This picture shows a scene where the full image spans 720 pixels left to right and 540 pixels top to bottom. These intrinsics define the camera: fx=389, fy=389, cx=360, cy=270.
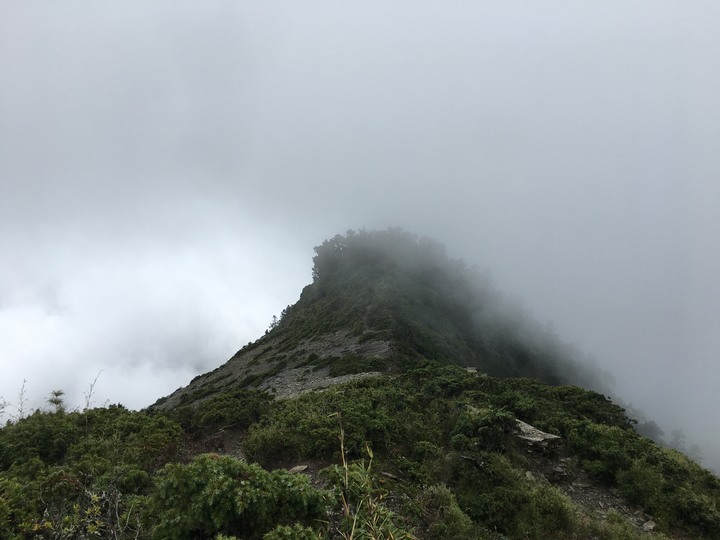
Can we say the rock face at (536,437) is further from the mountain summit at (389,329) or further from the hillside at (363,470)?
the mountain summit at (389,329)

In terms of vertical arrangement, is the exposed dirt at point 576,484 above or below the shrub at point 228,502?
below

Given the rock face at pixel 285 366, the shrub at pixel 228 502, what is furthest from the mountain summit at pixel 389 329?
the shrub at pixel 228 502

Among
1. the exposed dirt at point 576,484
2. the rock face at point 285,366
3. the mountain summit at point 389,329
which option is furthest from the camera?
the mountain summit at point 389,329

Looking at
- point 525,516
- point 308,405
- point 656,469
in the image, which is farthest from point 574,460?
point 308,405

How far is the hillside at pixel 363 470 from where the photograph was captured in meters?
5.26

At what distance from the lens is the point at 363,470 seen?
3289 millimetres

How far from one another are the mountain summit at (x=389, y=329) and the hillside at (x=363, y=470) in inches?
444

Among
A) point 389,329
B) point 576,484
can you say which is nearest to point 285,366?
point 389,329

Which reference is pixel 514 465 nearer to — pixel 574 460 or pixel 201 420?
pixel 574 460

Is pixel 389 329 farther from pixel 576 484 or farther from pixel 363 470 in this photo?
pixel 363 470

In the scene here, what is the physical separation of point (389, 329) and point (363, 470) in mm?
36338

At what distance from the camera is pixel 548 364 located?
66188 millimetres

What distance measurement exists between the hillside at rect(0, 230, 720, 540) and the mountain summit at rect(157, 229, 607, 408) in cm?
1127

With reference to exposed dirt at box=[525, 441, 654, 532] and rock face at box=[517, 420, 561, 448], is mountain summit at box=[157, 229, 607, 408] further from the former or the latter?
exposed dirt at box=[525, 441, 654, 532]
